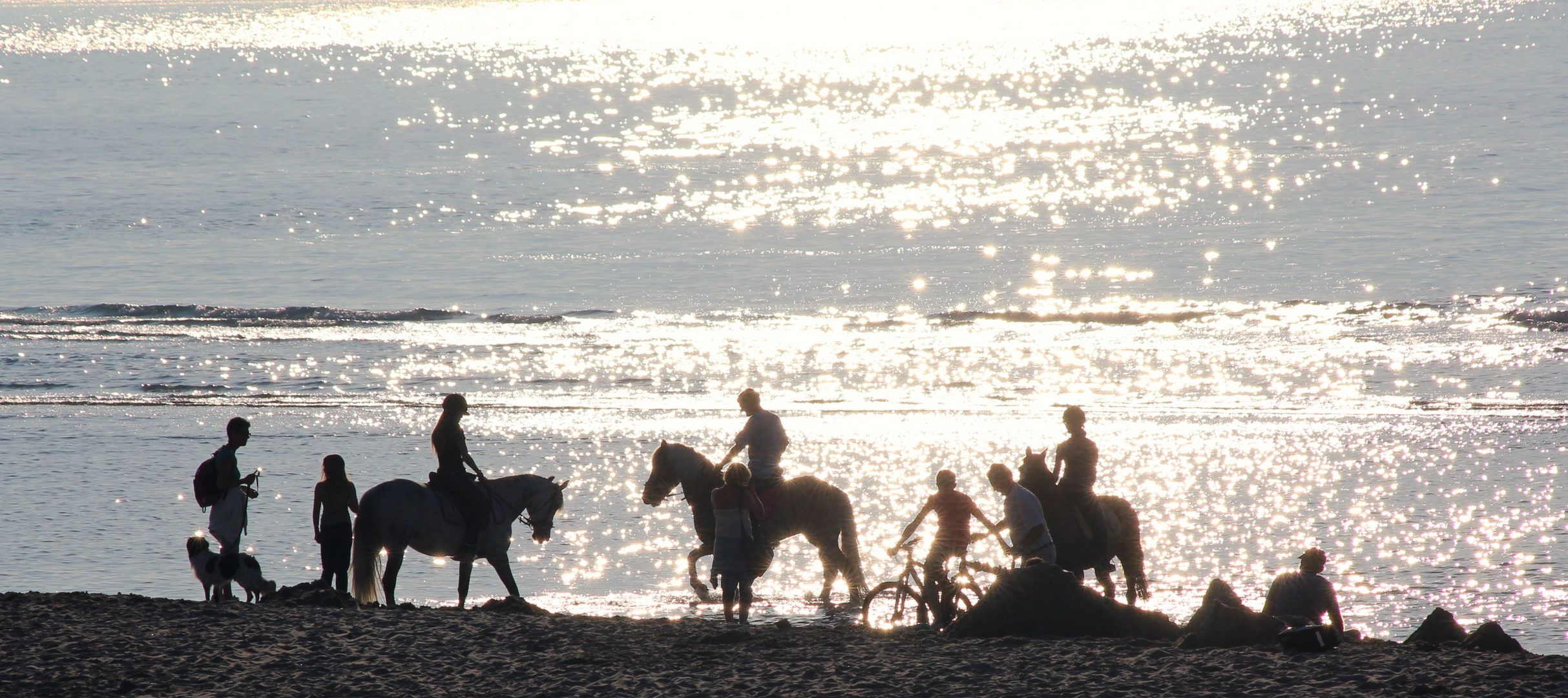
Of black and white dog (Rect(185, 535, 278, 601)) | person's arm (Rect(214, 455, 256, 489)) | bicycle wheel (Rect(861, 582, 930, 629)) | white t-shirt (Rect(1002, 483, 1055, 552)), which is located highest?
person's arm (Rect(214, 455, 256, 489))

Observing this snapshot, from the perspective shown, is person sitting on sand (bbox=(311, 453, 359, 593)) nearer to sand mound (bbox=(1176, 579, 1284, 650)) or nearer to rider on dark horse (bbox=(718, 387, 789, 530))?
rider on dark horse (bbox=(718, 387, 789, 530))

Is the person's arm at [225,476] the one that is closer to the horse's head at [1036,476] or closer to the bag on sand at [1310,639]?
the horse's head at [1036,476]

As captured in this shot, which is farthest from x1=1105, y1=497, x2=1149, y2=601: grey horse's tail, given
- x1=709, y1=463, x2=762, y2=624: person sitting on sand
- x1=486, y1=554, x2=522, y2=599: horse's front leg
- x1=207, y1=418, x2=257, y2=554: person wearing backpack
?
x1=207, y1=418, x2=257, y2=554: person wearing backpack

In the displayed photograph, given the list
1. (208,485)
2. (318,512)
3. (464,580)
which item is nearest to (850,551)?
(464,580)

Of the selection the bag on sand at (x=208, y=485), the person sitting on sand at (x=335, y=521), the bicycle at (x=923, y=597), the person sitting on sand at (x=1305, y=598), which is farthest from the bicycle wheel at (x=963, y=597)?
the bag on sand at (x=208, y=485)

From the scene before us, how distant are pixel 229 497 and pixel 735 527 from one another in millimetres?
3907

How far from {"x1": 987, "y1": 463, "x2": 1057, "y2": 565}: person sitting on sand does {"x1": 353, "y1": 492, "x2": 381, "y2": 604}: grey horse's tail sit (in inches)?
187

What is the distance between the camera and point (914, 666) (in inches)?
329

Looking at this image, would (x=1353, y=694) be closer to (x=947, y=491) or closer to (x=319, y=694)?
(x=947, y=491)

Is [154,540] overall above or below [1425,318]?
below

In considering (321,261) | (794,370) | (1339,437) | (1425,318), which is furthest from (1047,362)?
(321,261)

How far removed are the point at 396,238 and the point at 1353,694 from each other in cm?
4083

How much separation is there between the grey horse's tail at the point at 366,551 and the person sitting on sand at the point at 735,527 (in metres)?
2.75

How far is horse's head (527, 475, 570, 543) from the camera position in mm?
11742
